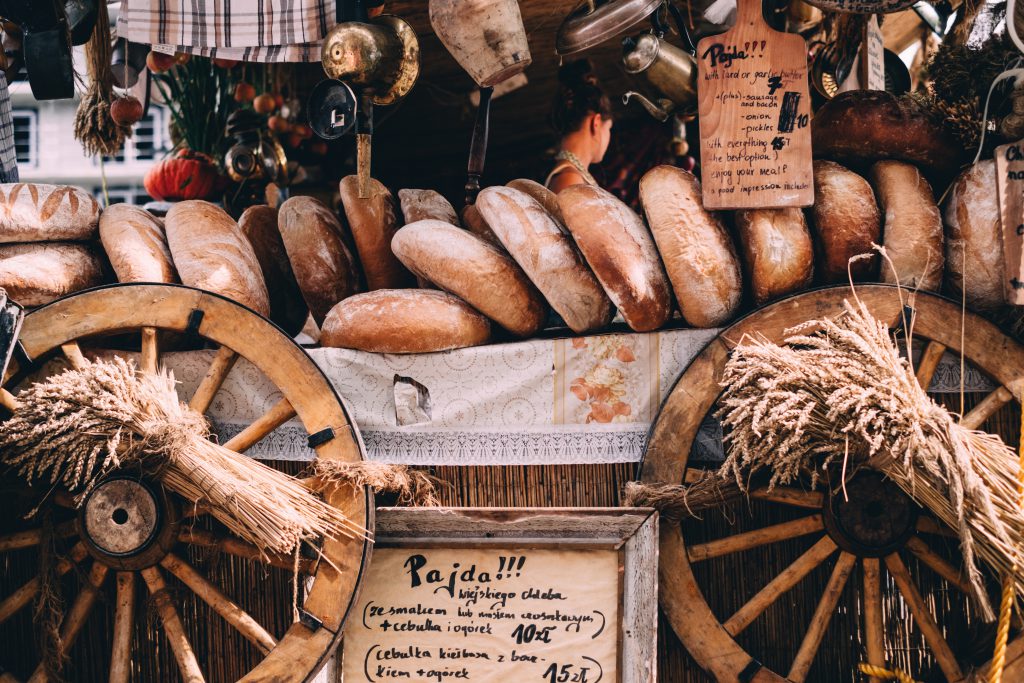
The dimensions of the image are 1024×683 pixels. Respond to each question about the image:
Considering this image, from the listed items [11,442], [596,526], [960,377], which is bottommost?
[596,526]

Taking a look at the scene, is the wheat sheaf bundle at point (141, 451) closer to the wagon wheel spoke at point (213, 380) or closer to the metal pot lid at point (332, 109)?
the wagon wheel spoke at point (213, 380)

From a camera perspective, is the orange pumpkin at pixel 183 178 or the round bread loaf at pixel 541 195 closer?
the round bread loaf at pixel 541 195

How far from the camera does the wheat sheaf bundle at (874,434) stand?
192 cm

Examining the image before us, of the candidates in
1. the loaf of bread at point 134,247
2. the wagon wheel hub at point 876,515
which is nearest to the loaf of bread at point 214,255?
the loaf of bread at point 134,247

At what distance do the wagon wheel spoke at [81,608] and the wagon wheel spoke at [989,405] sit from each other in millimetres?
2359

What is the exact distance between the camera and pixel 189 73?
15.0ft

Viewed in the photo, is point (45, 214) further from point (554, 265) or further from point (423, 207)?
point (554, 265)

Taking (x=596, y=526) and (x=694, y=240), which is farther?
(x=694, y=240)

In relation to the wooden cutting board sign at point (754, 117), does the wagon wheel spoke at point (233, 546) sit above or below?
below

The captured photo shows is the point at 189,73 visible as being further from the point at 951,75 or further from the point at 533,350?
the point at 951,75

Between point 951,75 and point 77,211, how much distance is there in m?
2.70

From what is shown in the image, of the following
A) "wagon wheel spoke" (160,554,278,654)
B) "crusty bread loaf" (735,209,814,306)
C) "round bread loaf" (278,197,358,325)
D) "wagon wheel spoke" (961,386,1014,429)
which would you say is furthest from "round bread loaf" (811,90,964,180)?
"wagon wheel spoke" (160,554,278,654)

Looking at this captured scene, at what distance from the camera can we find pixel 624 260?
233 centimetres

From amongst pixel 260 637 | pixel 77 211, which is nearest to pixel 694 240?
pixel 260 637
